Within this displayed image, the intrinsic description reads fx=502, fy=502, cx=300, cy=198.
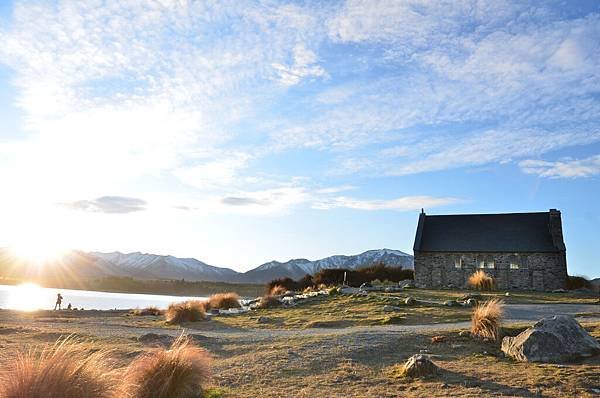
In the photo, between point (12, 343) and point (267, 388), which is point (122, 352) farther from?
point (267, 388)

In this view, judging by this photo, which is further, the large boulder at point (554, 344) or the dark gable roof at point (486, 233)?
the dark gable roof at point (486, 233)

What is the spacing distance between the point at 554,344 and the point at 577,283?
3042cm

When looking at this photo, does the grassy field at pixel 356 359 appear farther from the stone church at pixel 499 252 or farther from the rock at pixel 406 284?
the stone church at pixel 499 252

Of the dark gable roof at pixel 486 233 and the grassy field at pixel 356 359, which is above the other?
the dark gable roof at pixel 486 233

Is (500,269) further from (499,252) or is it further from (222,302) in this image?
(222,302)

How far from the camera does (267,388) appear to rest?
8133 millimetres

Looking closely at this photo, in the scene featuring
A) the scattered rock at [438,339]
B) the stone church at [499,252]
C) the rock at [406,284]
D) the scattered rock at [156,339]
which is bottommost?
the scattered rock at [156,339]

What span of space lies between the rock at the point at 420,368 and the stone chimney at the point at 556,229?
30464 mm

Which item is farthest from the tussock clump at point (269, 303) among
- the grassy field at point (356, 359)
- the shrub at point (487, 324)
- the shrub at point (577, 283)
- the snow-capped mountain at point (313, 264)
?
the snow-capped mountain at point (313, 264)

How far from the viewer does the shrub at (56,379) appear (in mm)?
5055

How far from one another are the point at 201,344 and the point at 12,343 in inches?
186

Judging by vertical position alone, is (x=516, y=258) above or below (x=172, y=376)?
above

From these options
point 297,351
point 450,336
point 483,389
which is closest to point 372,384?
point 483,389

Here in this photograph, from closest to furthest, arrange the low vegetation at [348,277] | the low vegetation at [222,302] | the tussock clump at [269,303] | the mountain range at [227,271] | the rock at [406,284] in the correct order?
the tussock clump at [269,303], the low vegetation at [222,302], the rock at [406,284], the low vegetation at [348,277], the mountain range at [227,271]
